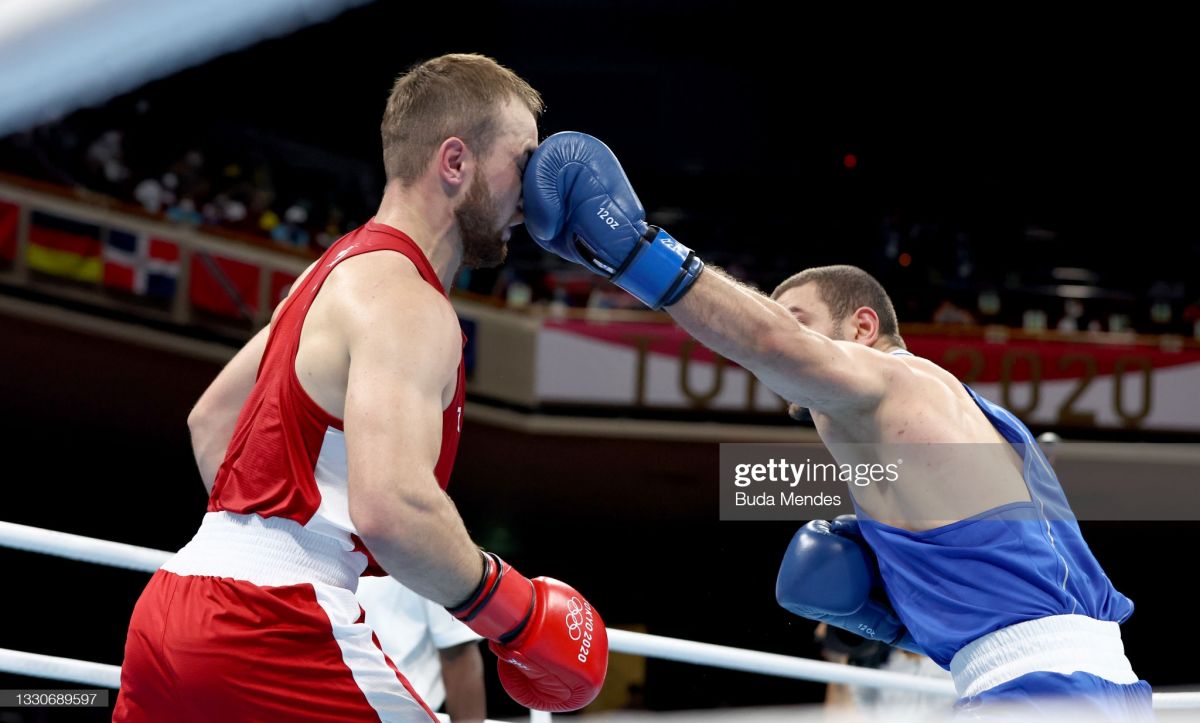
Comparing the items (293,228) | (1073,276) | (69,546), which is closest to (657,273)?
(69,546)

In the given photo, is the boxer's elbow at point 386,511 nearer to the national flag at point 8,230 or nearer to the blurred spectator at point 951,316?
the national flag at point 8,230

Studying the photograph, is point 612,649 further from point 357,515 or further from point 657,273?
point 357,515

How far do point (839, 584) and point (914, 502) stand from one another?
0.24 metres

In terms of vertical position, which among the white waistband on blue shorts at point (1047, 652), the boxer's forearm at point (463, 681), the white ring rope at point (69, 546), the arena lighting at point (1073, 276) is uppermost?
the arena lighting at point (1073, 276)

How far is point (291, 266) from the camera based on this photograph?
8.74 m

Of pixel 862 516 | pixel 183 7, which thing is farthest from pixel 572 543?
pixel 183 7

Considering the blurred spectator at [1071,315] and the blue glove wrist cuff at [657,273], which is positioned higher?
the blurred spectator at [1071,315]

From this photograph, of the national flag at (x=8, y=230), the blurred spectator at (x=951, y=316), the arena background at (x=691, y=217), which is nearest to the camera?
the national flag at (x=8, y=230)

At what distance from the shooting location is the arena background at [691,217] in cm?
916

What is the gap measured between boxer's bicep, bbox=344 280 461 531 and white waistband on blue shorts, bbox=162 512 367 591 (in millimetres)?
175

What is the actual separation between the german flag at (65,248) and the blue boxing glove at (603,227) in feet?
24.2

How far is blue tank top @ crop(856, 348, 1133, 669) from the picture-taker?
6.70ft

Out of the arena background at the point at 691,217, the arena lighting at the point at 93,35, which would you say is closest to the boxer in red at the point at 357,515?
the arena lighting at the point at 93,35

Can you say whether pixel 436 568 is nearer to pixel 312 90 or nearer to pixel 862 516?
pixel 862 516
